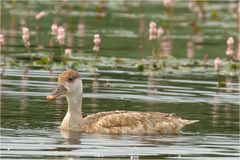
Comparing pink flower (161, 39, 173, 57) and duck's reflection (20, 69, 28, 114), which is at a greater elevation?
pink flower (161, 39, 173, 57)

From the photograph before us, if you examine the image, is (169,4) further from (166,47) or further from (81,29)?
(166,47)

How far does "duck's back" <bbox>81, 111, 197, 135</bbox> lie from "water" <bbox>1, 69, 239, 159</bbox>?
227mm

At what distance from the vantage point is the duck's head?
18.0m

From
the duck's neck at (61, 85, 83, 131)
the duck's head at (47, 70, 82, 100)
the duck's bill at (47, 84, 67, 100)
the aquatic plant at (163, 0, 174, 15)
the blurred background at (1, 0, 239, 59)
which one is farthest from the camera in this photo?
the aquatic plant at (163, 0, 174, 15)

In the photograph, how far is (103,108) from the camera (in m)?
19.6

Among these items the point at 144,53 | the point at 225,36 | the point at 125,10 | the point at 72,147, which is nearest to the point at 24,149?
the point at 72,147

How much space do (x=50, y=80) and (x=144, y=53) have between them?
625cm

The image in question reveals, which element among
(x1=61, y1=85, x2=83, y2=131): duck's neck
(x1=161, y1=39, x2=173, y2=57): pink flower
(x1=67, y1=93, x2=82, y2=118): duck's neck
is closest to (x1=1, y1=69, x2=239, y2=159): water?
(x1=61, y1=85, x2=83, y2=131): duck's neck

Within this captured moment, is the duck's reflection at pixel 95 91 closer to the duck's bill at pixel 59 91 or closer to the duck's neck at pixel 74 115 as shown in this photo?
the duck's neck at pixel 74 115

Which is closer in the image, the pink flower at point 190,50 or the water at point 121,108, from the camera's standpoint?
the water at point 121,108

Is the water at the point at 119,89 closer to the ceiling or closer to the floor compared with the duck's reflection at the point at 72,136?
closer to the ceiling

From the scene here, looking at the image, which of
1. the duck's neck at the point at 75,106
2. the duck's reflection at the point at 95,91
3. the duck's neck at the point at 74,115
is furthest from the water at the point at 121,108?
the duck's neck at the point at 75,106

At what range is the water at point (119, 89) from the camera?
52.2ft

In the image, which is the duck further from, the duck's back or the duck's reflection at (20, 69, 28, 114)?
the duck's reflection at (20, 69, 28, 114)
